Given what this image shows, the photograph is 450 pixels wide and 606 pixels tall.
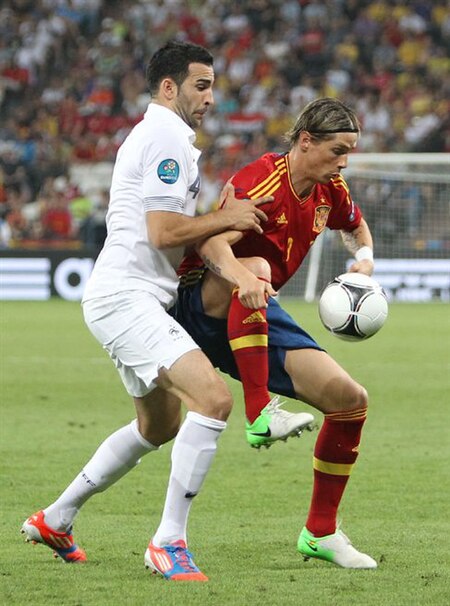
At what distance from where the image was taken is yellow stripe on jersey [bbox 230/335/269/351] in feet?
17.5

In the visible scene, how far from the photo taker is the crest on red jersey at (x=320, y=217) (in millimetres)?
5777

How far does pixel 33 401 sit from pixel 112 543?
5.30 meters

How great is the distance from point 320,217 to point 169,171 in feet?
3.04

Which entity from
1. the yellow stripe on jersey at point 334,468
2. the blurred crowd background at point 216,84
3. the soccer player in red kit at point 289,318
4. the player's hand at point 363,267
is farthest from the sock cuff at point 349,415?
the blurred crowd background at point 216,84

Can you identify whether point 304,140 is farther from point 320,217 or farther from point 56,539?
point 56,539

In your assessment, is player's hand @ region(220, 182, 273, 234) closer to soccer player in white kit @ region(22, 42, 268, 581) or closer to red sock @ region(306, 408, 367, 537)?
soccer player in white kit @ region(22, 42, 268, 581)

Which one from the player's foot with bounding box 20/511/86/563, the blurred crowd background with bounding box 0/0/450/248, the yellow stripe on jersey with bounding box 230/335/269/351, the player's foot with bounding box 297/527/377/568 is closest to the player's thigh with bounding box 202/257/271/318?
the yellow stripe on jersey with bounding box 230/335/269/351

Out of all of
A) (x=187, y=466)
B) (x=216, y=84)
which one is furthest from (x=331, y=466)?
(x=216, y=84)

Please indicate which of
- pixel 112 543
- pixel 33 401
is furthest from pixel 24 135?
pixel 112 543

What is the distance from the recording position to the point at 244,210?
533cm

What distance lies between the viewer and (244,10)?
2731 cm

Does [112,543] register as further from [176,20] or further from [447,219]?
[176,20]

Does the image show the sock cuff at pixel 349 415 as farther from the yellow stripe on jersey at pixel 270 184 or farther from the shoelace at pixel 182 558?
the yellow stripe on jersey at pixel 270 184

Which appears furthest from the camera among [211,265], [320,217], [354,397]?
[320,217]
